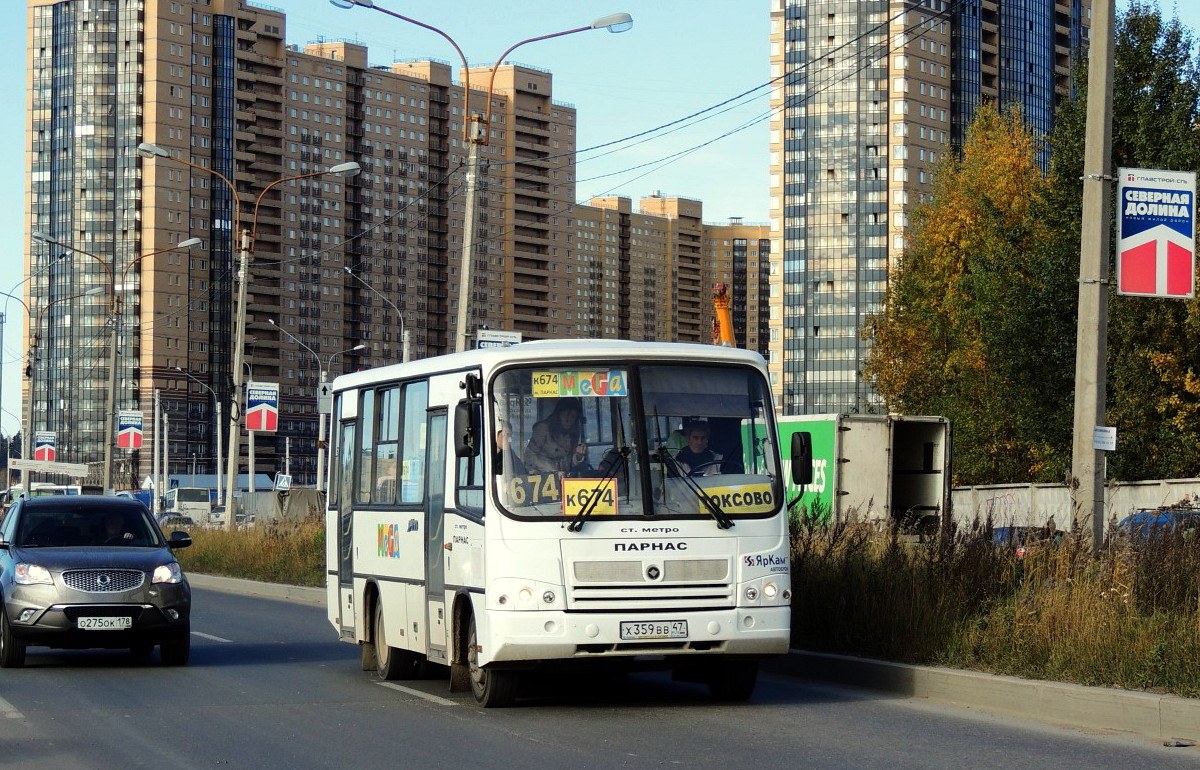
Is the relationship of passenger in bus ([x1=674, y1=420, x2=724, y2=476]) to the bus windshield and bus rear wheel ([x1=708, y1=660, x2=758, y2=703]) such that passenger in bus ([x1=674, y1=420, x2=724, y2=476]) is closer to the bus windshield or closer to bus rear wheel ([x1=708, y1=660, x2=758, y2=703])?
the bus windshield

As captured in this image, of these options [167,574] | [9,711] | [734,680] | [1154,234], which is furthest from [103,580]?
[1154,234]

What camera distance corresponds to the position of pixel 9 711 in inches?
525

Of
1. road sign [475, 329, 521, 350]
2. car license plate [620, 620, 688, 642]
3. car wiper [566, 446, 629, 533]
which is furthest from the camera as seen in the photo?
road sign [475, 329, 521, 350]

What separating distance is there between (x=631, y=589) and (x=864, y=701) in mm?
2149

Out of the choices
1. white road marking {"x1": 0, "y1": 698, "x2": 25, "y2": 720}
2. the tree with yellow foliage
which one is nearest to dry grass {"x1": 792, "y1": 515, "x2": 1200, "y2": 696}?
white road marking {"x1": 0, "y1": 698, "x2": 25, "y2": 720}

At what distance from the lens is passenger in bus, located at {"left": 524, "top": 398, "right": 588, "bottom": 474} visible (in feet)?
43.0

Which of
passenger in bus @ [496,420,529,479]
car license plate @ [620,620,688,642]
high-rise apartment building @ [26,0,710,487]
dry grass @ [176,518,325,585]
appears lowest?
dry grass @ [176,518,325,585]

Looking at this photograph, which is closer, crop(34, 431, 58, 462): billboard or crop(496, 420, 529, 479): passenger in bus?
crop(496, 420, 529, 479): passenger in bus

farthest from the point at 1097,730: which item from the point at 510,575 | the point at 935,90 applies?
the point at 935,90

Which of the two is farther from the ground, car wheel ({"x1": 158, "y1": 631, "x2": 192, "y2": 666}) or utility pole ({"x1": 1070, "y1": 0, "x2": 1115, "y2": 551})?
utility pole ({"x1": 1070, "y1": 0, "x2": 1115, "y2": 551})

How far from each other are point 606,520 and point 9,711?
15.3 feet

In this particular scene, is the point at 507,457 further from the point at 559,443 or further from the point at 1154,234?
the point at 1154,234

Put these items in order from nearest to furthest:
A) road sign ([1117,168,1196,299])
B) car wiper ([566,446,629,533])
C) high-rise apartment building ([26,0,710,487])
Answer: car wiper ([566,446,629,533]) < road sign ([1117,168,1196,299]) < high-rise apartment building ([26,0,710,487])

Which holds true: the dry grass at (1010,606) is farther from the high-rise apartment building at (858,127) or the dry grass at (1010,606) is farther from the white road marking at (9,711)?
the high-rise apartment building at (858,127)
